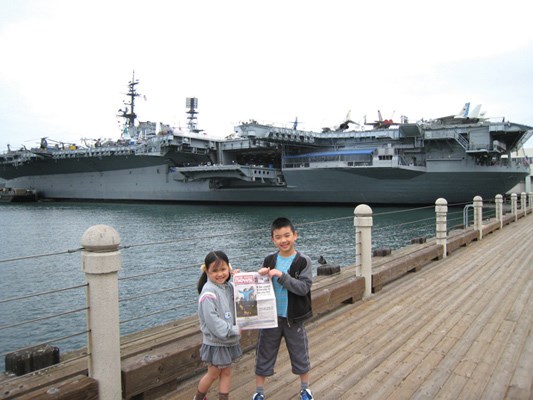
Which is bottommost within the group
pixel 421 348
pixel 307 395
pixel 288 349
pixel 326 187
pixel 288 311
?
pixel 421 348

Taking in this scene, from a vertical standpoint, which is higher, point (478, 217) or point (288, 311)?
point (288, 311)

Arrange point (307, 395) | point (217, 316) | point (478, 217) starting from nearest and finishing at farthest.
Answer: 1. point (217, 316)
2. point (307, 395)
3. point (478, 217)

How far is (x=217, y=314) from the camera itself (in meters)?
2.61

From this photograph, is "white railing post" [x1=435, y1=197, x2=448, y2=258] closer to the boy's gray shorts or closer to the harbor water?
the harbor water

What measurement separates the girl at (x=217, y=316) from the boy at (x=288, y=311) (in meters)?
0.27

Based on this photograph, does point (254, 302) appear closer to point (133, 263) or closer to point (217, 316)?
point (217, 316)

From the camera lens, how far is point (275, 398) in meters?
2.97

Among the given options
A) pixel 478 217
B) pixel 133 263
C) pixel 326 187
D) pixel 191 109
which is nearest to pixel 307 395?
pixel 478 217

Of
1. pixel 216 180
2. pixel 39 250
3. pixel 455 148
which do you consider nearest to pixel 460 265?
pixel 39 250

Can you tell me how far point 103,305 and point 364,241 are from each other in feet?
11.7

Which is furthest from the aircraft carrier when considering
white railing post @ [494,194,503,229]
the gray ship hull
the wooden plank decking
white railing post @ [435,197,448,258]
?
the wooden plank decking

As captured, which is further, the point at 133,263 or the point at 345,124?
the point at 345,124

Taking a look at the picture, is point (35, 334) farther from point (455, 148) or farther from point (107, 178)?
point (107, 178)

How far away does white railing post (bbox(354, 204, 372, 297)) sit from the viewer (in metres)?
5.34
